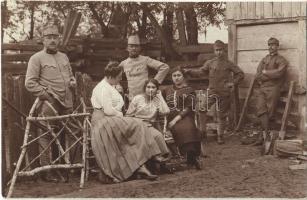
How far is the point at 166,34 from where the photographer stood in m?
10.2

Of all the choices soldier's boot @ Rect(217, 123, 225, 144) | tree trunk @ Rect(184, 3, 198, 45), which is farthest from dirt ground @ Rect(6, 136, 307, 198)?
tree trunk @ Rect(184, 3, 198, 45)

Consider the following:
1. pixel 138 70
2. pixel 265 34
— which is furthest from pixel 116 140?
pixel 265 34

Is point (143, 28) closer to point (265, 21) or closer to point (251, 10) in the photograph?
point (251, 10)

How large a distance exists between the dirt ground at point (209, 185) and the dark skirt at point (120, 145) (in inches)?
7.4

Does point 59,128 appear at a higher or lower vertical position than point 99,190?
higher

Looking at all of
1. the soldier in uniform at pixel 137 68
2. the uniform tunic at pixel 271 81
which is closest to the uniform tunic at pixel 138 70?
the soldier in uniform at pixel 137 68

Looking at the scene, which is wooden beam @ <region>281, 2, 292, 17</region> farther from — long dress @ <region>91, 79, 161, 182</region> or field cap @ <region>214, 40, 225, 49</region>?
long dress @ <region>91, 79, 161, 182</region>

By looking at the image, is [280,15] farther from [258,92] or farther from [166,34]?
[166,34]

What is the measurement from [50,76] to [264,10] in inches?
153

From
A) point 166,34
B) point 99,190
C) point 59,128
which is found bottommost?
point 99,190

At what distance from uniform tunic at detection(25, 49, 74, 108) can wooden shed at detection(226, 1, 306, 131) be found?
3605 millimetres

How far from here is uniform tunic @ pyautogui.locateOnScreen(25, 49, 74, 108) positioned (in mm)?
5266

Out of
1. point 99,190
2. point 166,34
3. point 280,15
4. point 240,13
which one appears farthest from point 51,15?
point 99,190

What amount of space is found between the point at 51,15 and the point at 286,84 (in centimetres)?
494
